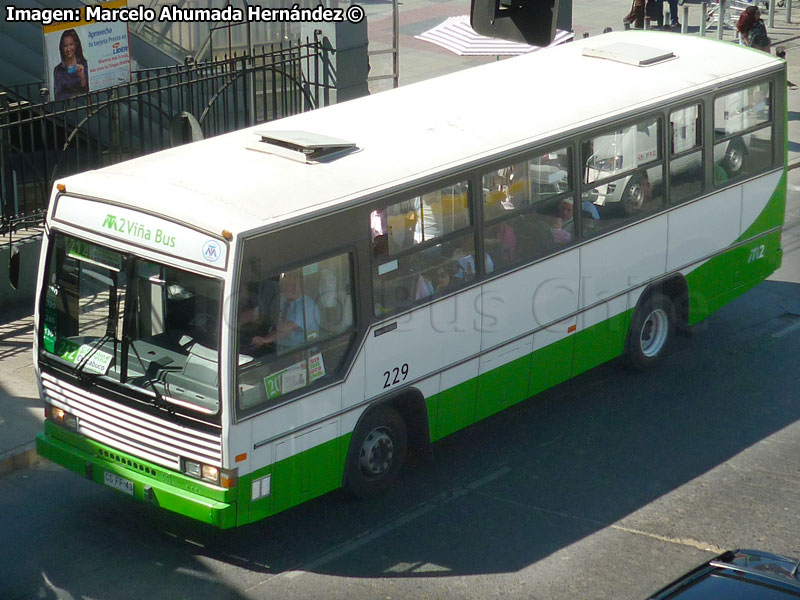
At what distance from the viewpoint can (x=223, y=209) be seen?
780 cm

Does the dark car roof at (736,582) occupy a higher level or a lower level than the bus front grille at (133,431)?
lower

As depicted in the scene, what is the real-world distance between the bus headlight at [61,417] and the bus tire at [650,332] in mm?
5430

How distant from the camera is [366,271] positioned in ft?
28.2

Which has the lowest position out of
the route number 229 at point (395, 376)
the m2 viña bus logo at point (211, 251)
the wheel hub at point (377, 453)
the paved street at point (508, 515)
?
the paved street at point (508, 515)

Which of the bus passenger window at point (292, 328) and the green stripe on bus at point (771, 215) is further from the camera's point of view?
the green stripe on bus at point (771, 215)

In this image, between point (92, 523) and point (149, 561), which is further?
point (92, 523)

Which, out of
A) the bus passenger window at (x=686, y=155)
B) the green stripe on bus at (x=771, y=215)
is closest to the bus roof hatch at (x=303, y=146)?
the bus passenger window at (x=686, y=155)

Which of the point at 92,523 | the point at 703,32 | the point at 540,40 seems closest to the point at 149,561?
the point at 92,523

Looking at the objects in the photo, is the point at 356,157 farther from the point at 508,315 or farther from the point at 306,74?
the point at 306,74

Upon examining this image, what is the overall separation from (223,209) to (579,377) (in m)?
5.20

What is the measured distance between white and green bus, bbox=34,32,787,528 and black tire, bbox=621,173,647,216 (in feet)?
0.07

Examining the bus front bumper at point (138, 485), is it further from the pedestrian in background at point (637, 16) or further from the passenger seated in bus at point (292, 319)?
the pedestrian in background at point (637, 16)

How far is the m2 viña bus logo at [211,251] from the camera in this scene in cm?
765

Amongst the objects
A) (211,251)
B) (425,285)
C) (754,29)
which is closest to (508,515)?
(425,285)
